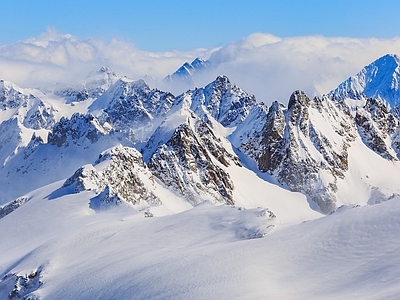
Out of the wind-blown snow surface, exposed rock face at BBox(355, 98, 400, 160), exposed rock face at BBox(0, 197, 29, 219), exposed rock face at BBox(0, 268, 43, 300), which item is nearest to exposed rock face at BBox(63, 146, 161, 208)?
exposed rock face at BBox(0, 197, 29, 219)

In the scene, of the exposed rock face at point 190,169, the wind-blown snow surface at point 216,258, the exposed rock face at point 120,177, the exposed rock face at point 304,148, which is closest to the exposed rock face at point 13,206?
the exposed rock face at point 120,177

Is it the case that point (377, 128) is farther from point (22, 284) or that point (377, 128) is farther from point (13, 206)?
point (22, 284)

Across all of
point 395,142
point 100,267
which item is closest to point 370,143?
point 395,142

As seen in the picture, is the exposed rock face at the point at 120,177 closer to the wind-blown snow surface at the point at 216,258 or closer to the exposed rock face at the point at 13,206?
the exposed rock face at the point at 13,206

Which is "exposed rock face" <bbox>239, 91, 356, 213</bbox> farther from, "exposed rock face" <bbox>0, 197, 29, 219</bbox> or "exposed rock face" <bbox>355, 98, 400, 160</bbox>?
"exposed rock face" <bbox>0, 197, 29, 219</bbox>

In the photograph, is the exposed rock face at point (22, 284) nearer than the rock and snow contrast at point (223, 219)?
No

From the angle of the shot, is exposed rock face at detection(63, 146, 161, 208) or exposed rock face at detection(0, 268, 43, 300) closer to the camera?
exposed rock face at detection(0, 268, 43, 300)
